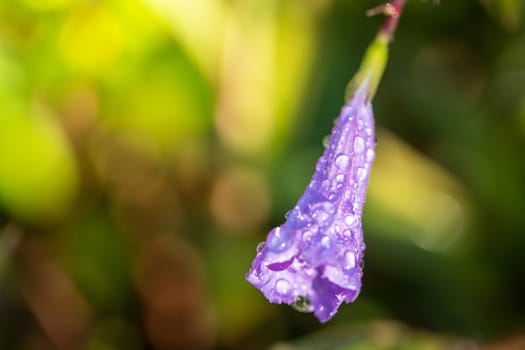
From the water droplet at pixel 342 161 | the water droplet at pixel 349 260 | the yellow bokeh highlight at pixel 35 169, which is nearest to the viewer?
the water droplet at pixel 349 260

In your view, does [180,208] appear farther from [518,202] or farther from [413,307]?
[518,202]

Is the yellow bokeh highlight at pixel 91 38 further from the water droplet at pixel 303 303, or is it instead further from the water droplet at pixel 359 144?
the water droplet at pixel 303 303

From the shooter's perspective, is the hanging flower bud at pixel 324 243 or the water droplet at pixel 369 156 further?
the water droplet at pixel 369 156

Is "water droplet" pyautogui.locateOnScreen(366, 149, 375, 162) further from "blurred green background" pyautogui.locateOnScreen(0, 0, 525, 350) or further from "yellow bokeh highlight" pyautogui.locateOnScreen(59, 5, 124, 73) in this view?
"yellow bokeh highlight" pyautogui.locateOnScreen(59, 5, 124, 73)

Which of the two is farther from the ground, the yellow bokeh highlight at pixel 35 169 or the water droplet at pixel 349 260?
the water droplet at pixel 349 260

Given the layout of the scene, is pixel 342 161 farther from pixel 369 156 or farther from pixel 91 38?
pixel 91 38

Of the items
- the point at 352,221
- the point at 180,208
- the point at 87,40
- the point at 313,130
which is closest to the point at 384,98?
the point at 313,130

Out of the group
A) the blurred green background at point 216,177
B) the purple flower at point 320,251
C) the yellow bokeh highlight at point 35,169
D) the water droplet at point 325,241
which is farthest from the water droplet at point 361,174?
the yellow bokeh highlight at point 35,169
